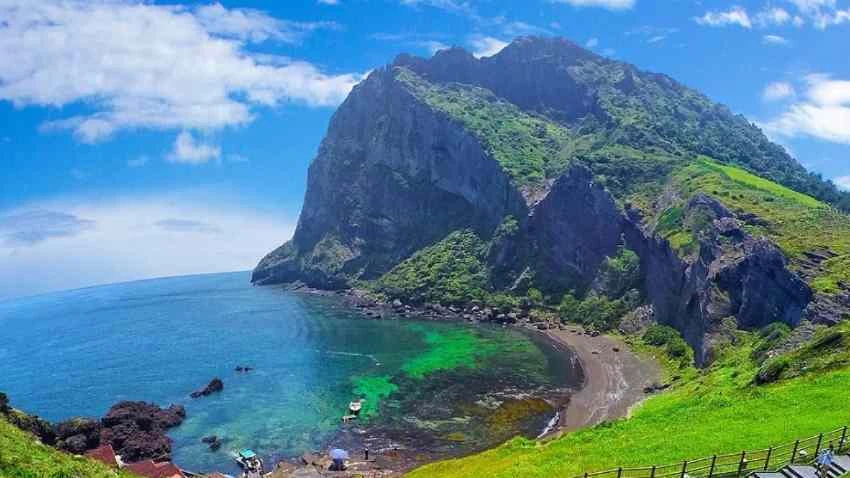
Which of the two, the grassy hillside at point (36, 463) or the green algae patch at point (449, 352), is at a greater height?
the grassy hillside at point (36, 463)

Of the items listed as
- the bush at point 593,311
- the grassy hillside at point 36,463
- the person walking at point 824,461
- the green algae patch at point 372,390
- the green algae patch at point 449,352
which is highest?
the grassy hillside at point 36,463

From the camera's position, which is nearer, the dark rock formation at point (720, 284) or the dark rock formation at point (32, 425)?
the dark rock formation at point (32, 425)

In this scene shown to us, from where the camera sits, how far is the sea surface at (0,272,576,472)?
7069 centimetres

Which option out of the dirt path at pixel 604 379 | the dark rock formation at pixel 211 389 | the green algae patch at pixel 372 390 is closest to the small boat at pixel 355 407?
the green algae patch at pixel 372 390

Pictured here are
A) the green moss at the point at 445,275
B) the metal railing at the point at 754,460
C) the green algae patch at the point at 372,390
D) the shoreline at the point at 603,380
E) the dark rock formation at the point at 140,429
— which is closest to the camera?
the metal railing at the point at 754,460

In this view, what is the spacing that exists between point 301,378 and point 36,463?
76.9m

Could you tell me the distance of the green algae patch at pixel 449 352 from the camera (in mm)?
99425

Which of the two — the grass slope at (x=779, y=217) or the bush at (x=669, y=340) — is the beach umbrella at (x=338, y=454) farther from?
the grass slope at (x=779, y=217)

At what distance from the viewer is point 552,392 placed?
83.6 meters

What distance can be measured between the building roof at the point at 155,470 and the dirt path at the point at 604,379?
1666 inches

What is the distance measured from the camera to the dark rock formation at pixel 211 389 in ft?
293

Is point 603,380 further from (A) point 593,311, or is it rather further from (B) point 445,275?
(B) point 445,275

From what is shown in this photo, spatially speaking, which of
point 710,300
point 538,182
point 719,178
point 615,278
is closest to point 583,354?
point 710,300

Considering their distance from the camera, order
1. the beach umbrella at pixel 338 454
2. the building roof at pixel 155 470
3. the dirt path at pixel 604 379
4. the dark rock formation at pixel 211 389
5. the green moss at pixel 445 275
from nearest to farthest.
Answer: the building roof at pixel 155 470
the beach umbrella at pixel 338 454
the dirt path at pixel 604 379
the dark rock formation at pixel 211 389
the green moss at pixel 445 275
